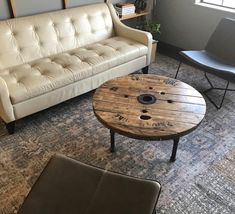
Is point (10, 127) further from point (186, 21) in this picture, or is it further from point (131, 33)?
point (186, 21)

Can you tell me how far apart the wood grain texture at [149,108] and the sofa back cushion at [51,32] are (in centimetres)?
98

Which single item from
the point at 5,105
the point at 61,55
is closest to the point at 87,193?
the point at 5,105

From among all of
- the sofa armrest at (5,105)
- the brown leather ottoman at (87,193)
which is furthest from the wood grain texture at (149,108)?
the sofa armrest at (5,105)

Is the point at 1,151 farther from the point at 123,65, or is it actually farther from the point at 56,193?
the point at 123,65

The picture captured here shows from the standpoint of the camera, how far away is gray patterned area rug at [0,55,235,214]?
5.58ft

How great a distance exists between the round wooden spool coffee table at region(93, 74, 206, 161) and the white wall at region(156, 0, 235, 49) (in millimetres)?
1553

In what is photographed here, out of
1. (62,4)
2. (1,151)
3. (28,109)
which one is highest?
(62,4)

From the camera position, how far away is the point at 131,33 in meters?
3.02

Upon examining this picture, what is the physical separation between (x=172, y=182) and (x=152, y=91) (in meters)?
0.68

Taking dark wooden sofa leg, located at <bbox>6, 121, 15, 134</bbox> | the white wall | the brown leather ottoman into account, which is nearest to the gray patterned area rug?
dark wooden sofa leg, located at <bbox>6, 121, 15, 134</bbox>

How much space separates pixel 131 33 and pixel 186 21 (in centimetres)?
95

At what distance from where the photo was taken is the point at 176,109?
5.92 ft

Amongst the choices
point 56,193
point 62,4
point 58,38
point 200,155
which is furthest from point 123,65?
point 56,193

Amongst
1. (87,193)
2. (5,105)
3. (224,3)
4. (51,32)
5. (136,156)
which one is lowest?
(136,156)
